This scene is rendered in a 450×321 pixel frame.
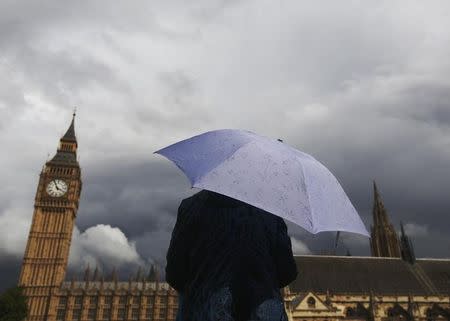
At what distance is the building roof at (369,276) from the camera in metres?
53.2

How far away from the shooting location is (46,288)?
66438mm

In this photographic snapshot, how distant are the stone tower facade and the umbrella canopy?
244 feet

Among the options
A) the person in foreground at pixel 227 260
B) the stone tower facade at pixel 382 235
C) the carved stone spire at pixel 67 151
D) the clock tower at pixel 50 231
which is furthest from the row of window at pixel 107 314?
the person in foreground at pixel 227 260

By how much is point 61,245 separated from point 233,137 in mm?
77501

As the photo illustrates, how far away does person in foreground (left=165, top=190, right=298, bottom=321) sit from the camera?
3.19m

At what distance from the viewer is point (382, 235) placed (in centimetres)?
7231

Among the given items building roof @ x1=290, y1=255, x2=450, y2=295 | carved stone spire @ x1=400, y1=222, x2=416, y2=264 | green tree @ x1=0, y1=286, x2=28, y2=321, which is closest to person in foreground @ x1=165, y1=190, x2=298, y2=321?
green tree @ x1=0, y1=286, x2=28, y2=321

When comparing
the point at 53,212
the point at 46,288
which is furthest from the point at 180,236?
the point at 53,212

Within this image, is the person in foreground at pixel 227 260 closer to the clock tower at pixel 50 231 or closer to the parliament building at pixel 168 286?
the parliament building at pixel 168 286

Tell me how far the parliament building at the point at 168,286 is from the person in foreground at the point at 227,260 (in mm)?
43615

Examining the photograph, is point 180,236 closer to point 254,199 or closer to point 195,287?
point 195,287

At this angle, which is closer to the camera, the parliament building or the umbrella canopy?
the umbrella canopy

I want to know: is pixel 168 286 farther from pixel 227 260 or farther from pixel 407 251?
pixel 227 260

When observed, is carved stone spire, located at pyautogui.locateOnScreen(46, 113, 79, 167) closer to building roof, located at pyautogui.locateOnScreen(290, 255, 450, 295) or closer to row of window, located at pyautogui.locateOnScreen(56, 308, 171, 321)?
row of window, located at pyautogui.locateOnScreen(56, 308, 171, 321)
